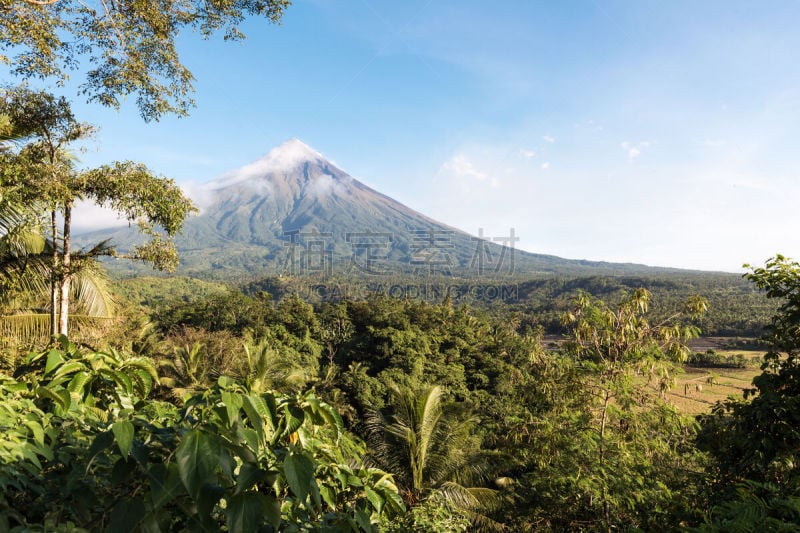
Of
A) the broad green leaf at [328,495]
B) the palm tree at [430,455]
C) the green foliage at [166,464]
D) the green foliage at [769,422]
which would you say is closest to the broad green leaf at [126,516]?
the green foliage at [166,464]

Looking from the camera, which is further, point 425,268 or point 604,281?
point 425,268

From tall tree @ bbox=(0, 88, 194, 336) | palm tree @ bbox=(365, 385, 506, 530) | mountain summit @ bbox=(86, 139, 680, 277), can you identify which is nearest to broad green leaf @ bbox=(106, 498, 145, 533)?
tall tree @ bbox=(0, 88, 194, 336)

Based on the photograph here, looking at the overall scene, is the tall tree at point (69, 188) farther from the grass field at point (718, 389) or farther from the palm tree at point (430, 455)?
the grass field at point (718, 389)

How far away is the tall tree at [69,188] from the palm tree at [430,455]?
209 inches

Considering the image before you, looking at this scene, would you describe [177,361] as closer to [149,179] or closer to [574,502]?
[149,179]

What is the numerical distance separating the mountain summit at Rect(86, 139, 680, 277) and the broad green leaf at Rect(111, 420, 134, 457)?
Result: 354ft

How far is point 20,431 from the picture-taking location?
982 mm

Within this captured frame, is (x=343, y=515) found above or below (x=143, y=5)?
below

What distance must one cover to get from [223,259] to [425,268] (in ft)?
222

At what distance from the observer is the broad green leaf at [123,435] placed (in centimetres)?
74

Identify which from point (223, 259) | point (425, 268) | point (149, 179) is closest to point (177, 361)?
point (149, 179)

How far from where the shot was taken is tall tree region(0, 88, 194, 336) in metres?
4.21

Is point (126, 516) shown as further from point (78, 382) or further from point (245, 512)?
point (78, 382)

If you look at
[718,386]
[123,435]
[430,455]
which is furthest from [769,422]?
[718,386]
